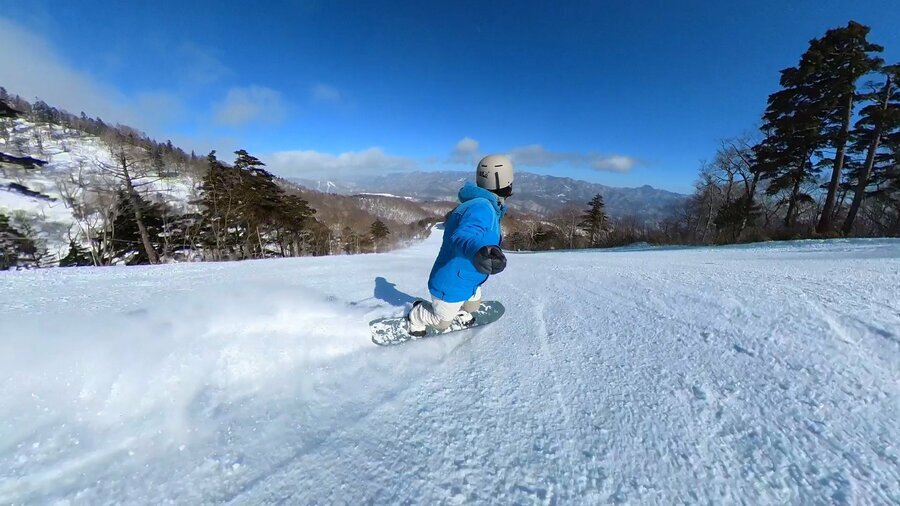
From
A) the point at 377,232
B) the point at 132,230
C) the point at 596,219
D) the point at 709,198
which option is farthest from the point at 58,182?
the point at 709,198

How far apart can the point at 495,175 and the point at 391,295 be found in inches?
69.7

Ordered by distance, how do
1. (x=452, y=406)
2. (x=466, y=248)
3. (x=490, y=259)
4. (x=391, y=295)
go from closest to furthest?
(x=452, y=406), (x=490, y=259), (x=466, y=248), (x=391, y=295)

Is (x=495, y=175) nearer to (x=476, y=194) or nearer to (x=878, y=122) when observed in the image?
(x=476, y=194)

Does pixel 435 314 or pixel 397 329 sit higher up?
pixel 435 314

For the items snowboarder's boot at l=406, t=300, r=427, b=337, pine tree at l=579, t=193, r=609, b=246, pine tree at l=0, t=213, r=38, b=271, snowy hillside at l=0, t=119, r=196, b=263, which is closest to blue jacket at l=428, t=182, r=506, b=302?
snowboarder's boot at l=406, t=300, r=427, b=337

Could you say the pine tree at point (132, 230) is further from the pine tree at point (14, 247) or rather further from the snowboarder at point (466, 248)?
the snowboarder at point (466, 248)

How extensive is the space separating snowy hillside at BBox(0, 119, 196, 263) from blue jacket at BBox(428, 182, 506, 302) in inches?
848

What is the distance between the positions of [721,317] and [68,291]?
585 cm

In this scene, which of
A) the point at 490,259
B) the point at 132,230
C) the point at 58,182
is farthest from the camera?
the point at 132,230

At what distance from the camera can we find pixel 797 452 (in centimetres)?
115

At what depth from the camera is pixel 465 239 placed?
219cm

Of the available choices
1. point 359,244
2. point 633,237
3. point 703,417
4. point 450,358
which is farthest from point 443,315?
point 359,244

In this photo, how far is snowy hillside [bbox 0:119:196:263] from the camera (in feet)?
66.2

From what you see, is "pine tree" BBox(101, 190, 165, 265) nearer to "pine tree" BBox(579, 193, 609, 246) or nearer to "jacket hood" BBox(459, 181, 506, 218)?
"jacket hood" BBox(459, 181, 506, 218)
